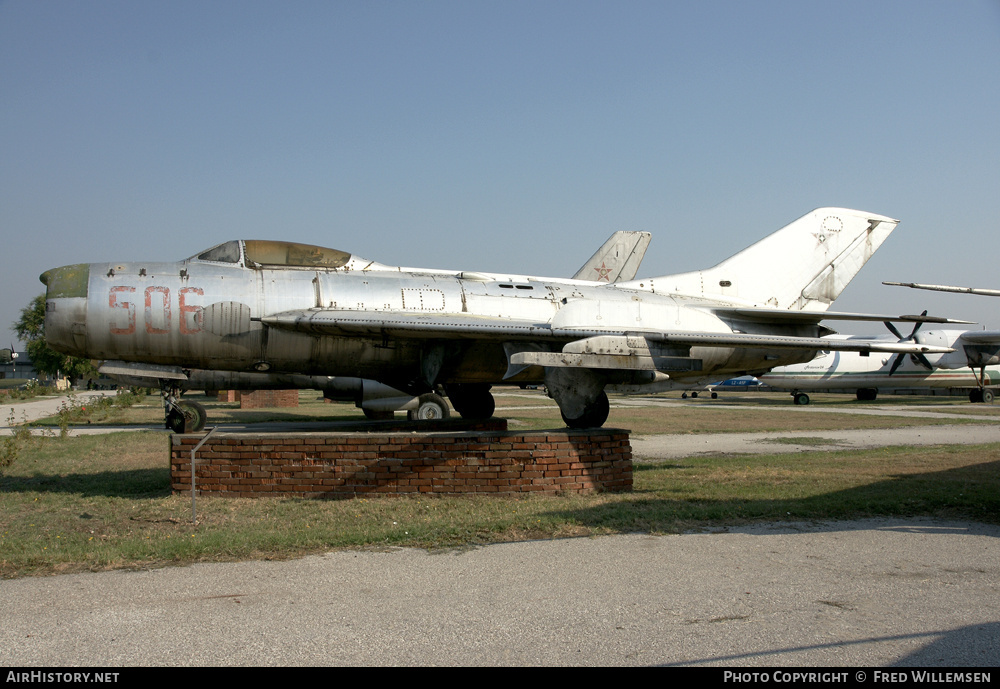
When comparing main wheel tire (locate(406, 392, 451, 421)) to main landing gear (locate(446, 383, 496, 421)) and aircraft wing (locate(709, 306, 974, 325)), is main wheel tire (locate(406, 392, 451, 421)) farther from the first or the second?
aircraft wing (locate(709, 306, 974, 325))

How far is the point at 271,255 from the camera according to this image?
32.8 feet

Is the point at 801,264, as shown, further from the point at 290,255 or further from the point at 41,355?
the point at 41,355

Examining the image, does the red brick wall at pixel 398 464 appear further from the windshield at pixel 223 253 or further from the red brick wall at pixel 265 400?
the red brick wall at pixel 265 400

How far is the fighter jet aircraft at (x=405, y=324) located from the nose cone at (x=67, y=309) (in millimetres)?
16

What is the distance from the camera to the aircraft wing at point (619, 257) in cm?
2327

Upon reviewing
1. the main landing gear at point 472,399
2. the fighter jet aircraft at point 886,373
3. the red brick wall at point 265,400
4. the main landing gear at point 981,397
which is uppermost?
the main landing gear at point 472,399

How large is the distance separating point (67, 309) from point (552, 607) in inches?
287

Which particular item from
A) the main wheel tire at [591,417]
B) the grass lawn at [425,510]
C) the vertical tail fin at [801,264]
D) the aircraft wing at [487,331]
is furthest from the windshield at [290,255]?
the vertical tail fin at [801,264]

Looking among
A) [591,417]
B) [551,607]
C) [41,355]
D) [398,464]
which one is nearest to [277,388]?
[398,464]

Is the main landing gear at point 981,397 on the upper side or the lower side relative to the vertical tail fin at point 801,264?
lower

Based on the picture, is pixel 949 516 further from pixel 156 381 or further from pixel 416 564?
pixel 156 381
